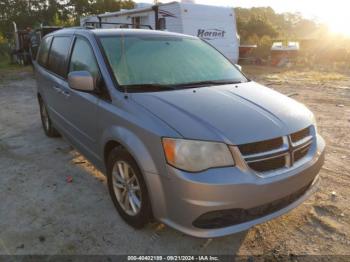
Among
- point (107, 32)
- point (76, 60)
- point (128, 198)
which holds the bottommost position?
point (128, 198)

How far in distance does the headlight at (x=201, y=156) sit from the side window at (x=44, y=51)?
11.5 ft

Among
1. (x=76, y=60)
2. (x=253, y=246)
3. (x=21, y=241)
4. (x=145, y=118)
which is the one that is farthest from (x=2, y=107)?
(x=253, y=246)

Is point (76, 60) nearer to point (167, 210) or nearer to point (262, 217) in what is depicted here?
point (167, 210)

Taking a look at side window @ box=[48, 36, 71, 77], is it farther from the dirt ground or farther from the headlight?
the headlight

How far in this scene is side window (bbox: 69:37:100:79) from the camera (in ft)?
11.3

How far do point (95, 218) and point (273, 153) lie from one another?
5.84 ft

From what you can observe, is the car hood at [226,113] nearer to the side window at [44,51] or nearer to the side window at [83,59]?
the side window at [83,59]

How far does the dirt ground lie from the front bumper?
15.6 inches

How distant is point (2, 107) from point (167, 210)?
705cm

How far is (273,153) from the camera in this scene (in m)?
2.56

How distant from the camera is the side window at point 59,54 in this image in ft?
14.0

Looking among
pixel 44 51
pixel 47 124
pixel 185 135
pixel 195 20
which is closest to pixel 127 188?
pixel 185 135

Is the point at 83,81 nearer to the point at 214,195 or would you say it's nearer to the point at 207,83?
the point at 207,83

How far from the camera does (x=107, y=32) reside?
3742 mm
